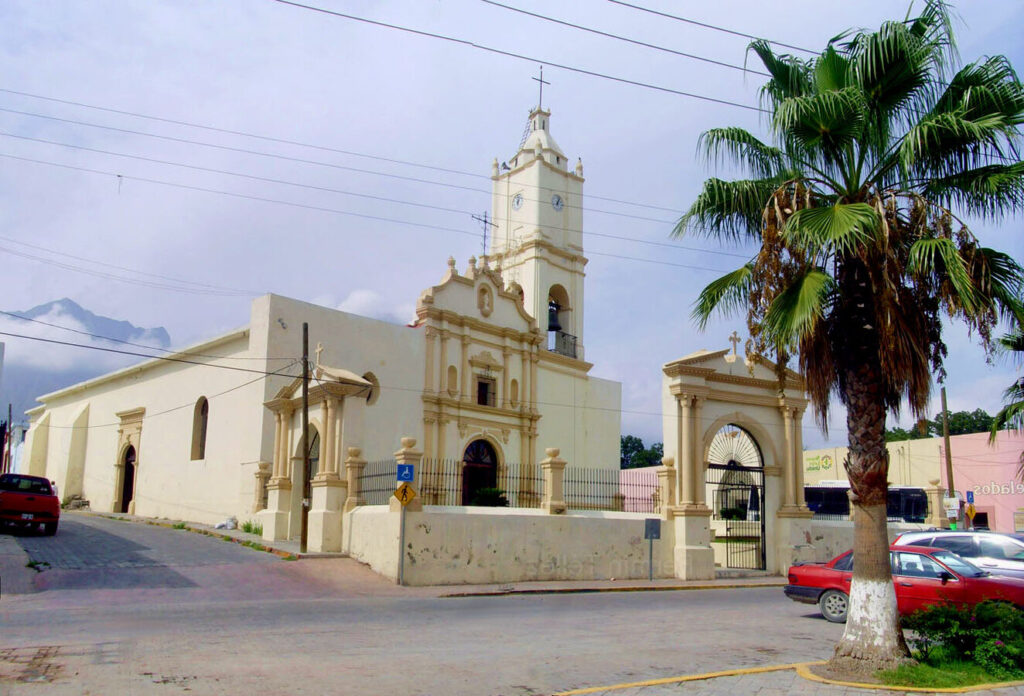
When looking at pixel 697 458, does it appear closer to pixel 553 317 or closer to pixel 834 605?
pixel 834 605

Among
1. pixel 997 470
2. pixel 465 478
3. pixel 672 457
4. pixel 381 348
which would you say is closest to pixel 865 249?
pixel 672 457

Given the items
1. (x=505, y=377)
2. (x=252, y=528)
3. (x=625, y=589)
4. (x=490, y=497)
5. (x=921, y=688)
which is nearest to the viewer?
→ (x=921, y=688)

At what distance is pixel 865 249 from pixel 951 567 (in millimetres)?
7331

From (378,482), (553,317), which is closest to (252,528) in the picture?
(378,482)

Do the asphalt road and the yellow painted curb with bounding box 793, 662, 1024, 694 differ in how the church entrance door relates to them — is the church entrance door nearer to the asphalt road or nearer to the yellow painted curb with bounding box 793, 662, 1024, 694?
the asphalt road

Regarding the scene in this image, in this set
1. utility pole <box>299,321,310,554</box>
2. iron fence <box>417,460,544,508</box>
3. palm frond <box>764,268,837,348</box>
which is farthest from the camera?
iron fence <box>417,460,544,508</box>

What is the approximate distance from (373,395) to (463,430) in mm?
4268

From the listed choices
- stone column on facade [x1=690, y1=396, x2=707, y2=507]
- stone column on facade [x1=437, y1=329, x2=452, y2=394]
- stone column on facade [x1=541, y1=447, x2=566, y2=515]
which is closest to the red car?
stone column on facade [x1=541, y1=447, x2=566, y2=515]

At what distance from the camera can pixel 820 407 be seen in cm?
1016

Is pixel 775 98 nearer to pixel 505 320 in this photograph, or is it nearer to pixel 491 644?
pixel 491 644

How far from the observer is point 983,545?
16469 millimetres

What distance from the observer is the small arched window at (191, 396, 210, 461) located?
101ft

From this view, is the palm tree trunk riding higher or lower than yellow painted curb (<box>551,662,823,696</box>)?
higher

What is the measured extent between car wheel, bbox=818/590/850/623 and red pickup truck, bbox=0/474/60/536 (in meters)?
19.0
